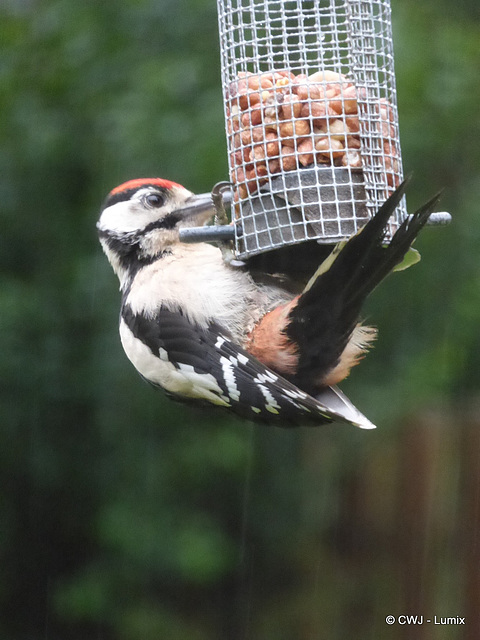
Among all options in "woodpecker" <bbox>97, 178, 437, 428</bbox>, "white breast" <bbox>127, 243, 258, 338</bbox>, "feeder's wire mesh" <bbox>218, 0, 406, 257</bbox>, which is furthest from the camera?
"white breast" <bbox>127, 243, 258, 338</bbox>

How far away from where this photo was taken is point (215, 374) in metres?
2.77

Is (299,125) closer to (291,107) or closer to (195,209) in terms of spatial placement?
(291,107)

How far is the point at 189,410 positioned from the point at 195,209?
6.58ft

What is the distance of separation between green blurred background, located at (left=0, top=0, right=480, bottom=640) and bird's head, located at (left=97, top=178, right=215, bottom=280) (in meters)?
1.23

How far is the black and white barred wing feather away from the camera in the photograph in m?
2.62

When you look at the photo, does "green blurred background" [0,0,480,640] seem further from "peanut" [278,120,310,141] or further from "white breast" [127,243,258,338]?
"peanut" [278,120,310,141]

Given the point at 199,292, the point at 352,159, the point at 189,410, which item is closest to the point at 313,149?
the point at 352,159

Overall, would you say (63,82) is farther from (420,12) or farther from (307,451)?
(307,451)

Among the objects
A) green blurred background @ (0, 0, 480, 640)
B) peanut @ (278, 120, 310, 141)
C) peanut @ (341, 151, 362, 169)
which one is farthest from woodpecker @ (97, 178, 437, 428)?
green blurred background @ (0, 0, 480, 640)

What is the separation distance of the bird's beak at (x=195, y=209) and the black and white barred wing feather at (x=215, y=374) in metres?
0.38

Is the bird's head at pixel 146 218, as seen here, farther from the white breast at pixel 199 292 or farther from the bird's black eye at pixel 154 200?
the white breast at pixel 199 292

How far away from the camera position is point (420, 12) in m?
4.86

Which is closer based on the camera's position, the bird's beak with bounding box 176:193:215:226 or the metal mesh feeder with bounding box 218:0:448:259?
the metal mesh feeder with bounding box 218:0:448:259

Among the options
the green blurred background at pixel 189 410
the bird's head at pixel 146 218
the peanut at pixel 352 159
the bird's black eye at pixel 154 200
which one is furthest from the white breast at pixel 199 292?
the green blurred background at pixel 189 410
